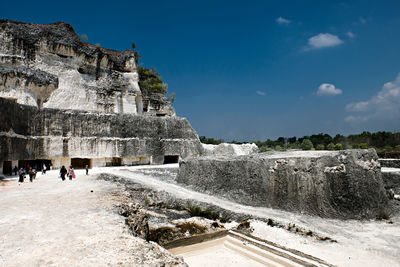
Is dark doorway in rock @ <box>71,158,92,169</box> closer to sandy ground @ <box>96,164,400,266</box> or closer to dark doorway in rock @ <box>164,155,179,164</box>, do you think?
dark doorway in rock @ <box>164,155,179,164</box>

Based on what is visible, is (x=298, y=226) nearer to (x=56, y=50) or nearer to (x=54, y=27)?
(x=56, y=50)

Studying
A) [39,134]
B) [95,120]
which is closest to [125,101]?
[95,120]

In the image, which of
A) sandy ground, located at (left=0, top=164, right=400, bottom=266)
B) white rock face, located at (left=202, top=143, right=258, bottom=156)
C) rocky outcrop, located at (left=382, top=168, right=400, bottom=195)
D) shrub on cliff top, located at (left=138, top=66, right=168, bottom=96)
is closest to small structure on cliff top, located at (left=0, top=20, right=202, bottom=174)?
white rock face, located at (left=202, top=143, right=258, bottom=156)

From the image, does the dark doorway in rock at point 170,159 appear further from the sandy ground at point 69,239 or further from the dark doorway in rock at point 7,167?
the sandy ground at point 69,239

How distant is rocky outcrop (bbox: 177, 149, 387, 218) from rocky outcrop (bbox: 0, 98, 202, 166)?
452 inches

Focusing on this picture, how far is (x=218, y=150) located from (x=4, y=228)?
53.0 feet

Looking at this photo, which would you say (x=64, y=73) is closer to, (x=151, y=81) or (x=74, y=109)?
(x=74, y=109)

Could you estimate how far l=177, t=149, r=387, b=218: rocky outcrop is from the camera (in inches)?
239

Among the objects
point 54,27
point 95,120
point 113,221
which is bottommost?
point 113,221

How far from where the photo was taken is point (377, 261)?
426 centimetres

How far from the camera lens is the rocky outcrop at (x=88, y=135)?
1319cm

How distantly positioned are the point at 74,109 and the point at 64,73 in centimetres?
755

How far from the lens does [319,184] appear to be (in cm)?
625

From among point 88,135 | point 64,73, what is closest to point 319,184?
point 88,135
